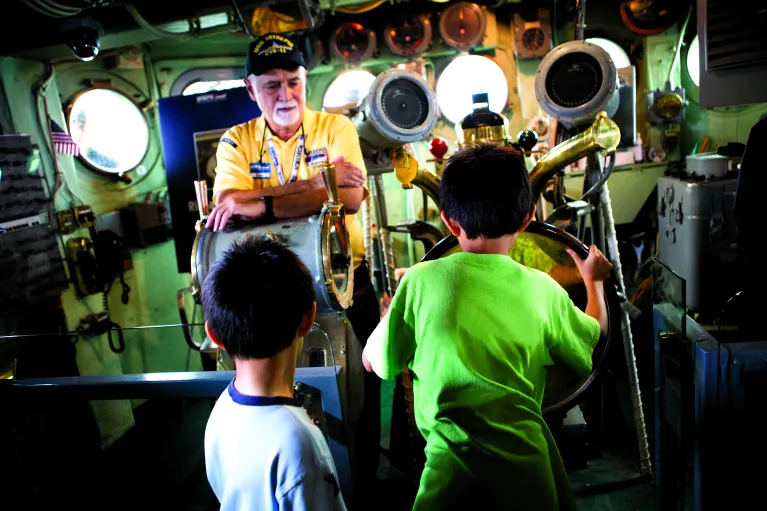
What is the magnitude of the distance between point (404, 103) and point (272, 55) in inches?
32.7

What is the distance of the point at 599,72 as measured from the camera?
2.74m

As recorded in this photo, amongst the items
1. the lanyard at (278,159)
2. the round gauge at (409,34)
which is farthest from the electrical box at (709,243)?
the lanyard at (278,159)

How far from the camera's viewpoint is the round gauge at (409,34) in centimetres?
551

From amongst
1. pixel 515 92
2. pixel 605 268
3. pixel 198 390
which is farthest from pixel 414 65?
pixel 198 390

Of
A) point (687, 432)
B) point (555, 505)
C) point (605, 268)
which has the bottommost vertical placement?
point (687, 432)

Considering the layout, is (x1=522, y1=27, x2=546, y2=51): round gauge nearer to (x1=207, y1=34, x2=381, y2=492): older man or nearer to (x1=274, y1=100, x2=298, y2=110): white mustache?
(x1=207, y1=34, x2=381, y2=492): older man

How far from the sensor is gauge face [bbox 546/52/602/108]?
2.77m

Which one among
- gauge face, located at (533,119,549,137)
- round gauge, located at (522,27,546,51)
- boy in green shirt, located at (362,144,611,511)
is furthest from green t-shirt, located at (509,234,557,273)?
round gauge, located at (522,27,546,51)

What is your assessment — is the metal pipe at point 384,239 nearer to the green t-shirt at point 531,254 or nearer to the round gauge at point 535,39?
the green t-shirt at point 531,254

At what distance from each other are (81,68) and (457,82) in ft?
12.2

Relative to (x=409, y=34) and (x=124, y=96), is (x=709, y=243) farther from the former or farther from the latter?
(x=124, y=96)

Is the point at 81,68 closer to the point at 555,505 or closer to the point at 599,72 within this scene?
the point at 599,72

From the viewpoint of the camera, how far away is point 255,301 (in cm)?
120

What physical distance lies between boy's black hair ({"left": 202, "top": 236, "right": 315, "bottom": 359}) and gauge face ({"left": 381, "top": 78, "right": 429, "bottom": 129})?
186cm
